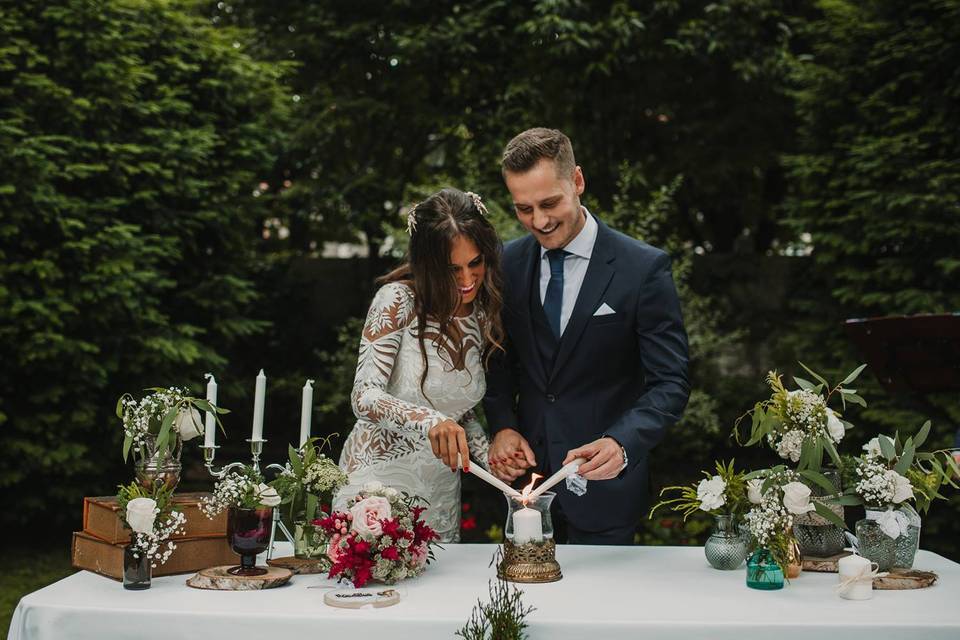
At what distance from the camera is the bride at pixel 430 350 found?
3209 mm

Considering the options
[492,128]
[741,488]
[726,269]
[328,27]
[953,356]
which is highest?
[328,27]

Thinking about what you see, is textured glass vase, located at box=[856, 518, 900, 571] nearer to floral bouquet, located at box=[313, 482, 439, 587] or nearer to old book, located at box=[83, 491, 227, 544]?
floral bouquet, located at box=[313, 482, 439, 587]

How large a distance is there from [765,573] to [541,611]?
665mm

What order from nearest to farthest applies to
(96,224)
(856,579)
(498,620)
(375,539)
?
(498,620), (856,579), (375,539), (96,224)

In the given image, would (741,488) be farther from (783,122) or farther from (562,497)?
(783,122)

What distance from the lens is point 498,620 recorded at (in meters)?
2.27

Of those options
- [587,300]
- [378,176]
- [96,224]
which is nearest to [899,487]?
[587,300]

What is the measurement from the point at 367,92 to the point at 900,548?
844 cm

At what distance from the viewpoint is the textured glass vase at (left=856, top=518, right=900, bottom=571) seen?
8.92 feet

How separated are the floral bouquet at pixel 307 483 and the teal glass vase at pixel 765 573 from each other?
1180 millimetres

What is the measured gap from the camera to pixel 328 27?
9906mm

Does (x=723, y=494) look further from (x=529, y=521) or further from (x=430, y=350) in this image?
(x=430, y=350)

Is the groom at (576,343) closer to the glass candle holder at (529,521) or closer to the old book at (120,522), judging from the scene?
the glass candle holder at (529,521)

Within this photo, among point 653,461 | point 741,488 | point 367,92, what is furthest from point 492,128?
point 741,488
